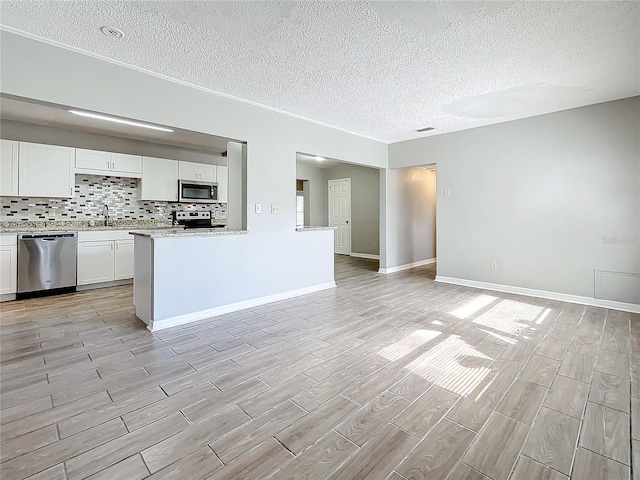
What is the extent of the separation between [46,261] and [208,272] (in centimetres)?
277

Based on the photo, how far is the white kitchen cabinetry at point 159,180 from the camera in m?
5.43

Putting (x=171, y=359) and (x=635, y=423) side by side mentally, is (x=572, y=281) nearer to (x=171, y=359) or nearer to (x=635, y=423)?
(x=635, y=423)

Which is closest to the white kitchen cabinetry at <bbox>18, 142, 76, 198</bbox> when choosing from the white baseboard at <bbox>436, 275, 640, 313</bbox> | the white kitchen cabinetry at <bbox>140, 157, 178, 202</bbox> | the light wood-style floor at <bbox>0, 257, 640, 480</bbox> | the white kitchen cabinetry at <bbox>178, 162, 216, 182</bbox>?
the white kitchen cabinetry at <bbox>140, 157, 178, 202</bbox>

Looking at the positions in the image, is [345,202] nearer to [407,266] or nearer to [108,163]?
[407,266]

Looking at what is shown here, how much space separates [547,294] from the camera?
4.28 m

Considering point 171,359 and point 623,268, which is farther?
point 623,268

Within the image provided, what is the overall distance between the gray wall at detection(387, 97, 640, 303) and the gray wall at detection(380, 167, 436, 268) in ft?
3.17

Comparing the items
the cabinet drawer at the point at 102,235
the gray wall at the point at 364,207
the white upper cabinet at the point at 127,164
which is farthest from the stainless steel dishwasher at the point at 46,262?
the gray wall at the point at 364,207

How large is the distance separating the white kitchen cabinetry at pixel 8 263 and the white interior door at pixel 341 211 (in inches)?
261

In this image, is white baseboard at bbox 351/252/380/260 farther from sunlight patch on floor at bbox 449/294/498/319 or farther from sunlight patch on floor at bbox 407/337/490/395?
sunlight patch on floor at bbox 407/337/490/395

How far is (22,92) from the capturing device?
233 cm

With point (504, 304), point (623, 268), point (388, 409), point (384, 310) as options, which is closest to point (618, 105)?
point (623, 268)

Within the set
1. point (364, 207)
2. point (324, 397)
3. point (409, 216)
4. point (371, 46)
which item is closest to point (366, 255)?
point (364, 207)

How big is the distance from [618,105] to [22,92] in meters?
6.10
